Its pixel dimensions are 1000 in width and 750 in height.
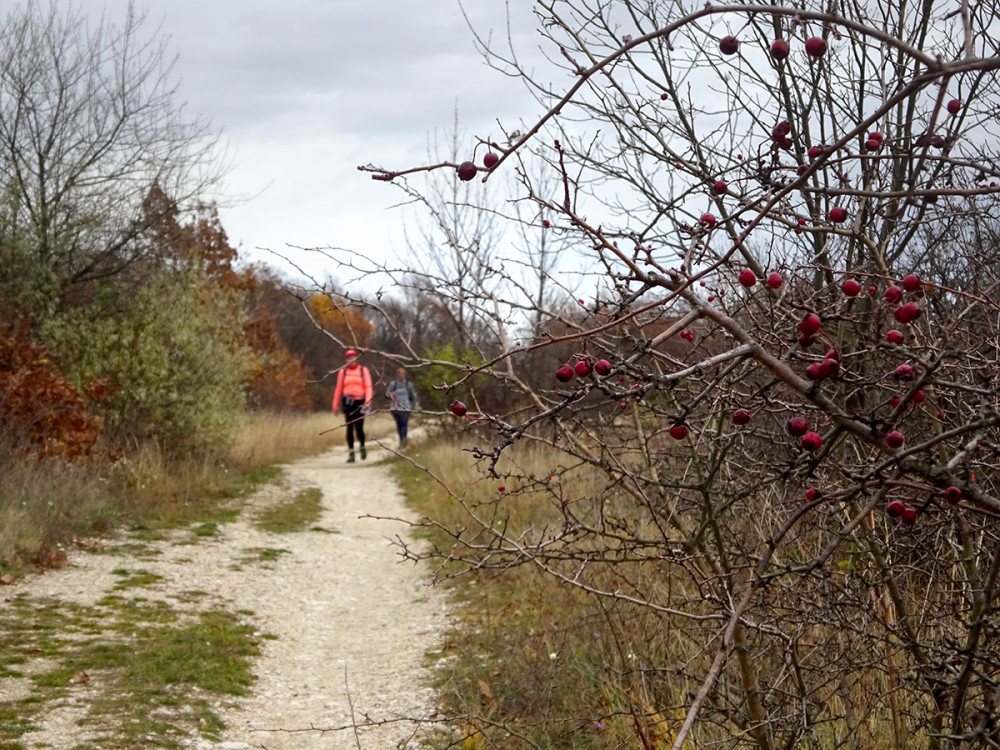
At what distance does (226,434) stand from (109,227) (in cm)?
355

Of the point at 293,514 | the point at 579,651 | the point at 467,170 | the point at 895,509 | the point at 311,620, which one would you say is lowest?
the point at 311,620

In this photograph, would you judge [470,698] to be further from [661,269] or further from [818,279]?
[661,269]

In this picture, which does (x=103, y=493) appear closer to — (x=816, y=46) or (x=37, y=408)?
(x=37, y=408)

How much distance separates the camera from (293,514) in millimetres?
12523

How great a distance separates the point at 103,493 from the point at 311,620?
4.50 metres

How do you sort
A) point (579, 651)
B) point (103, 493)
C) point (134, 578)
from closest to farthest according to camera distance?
1. point (579, 651)
2. point (134, 578)
3. point (103, 493)

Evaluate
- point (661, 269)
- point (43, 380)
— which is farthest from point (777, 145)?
point (43, 380)

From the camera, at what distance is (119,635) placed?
6.64 m

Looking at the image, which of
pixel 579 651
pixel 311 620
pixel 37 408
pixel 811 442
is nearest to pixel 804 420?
pixel 811 442

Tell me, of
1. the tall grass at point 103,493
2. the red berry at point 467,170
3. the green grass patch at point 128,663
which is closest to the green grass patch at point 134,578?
the green grass patch at point 128,663

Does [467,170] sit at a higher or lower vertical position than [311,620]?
higher

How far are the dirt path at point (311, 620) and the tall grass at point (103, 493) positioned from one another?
424 millimetres

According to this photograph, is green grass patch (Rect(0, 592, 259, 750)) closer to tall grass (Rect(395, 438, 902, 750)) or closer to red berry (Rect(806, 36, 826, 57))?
tall grass (Rect(395, 438, 902, 750))

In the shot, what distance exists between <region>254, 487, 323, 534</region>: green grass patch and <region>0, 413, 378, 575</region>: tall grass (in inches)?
24.9
